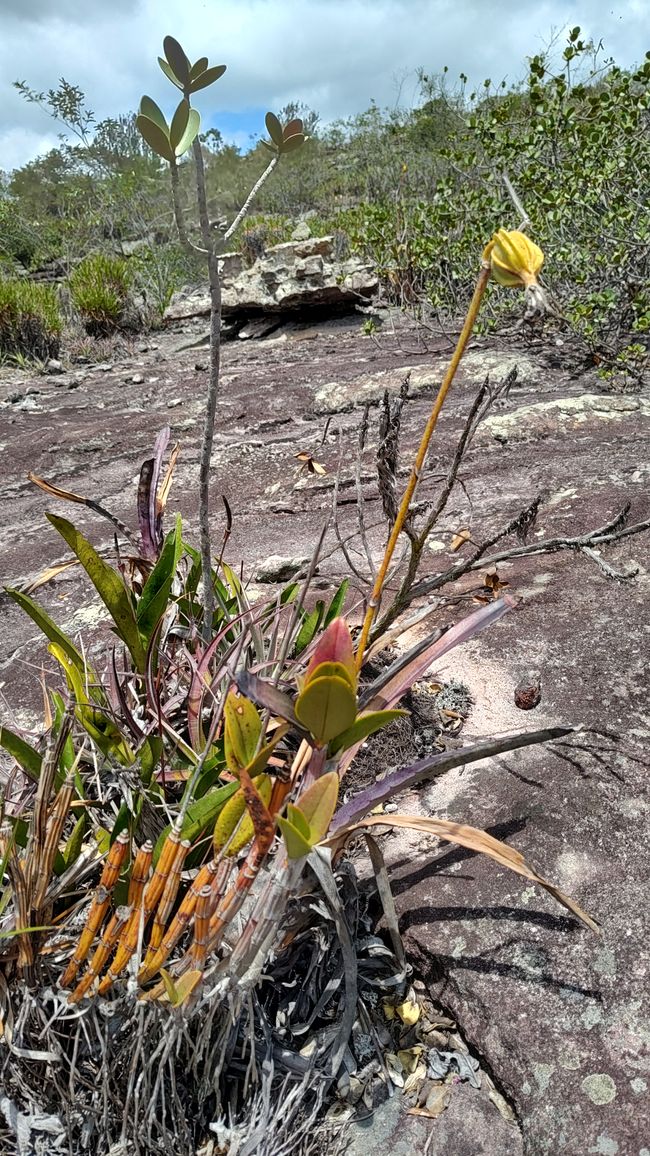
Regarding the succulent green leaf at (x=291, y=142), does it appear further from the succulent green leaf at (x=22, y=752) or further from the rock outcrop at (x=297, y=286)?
the rock outcrop at (x=297, y=286)

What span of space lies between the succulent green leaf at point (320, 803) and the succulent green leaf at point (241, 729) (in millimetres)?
109

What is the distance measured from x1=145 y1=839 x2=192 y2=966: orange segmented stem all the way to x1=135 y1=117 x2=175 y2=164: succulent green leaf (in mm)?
819

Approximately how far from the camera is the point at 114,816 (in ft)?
3.69

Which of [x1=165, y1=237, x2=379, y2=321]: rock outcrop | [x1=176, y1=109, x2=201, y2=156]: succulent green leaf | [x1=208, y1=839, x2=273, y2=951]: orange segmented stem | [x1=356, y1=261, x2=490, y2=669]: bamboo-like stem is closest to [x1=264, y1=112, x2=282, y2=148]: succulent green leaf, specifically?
[x1=176, y1=109, x2=201, y2=156]: succulent green leaf

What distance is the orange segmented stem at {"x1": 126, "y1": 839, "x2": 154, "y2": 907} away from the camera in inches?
35.4

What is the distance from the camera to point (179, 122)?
84 cm

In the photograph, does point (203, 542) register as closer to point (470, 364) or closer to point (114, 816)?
point (114, 816)

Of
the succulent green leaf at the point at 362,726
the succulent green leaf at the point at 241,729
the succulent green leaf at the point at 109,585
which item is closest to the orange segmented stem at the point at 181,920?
the succulent green leaf at the point at 241,729

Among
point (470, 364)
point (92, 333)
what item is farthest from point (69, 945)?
point (92, 333)

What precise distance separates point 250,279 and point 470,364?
3.60 metres

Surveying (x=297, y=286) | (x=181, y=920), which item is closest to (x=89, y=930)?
(x=181, y=920)

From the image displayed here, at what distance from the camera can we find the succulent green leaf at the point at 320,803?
2.70ft

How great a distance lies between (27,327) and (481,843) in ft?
23.5

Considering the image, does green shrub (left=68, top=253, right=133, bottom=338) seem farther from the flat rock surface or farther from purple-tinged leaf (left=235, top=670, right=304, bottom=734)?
purple-tinged leaf (left=235, top=670, right=304, bottom=734)
